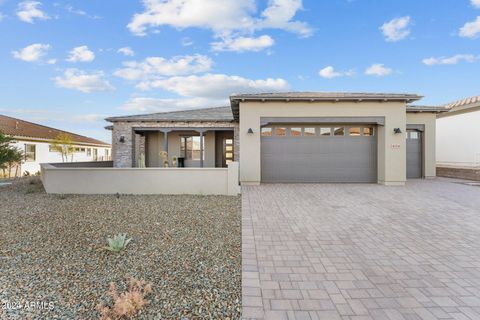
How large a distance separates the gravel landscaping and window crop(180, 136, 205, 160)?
8.39 m

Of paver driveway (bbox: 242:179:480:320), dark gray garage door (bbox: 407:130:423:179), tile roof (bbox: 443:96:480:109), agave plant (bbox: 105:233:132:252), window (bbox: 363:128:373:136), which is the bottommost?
paver driveway (bbox: 242:179:480:320)

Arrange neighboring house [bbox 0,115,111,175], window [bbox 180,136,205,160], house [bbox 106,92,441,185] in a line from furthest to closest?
1. neighboring house [bbox 0,115,111,175]
2. window [bbox 180,136,205,160]
3. house [bbox 106,92,441,185]

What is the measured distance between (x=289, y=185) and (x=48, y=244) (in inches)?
324

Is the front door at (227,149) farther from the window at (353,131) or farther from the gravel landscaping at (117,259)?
the gravel landscaping at (117,259)

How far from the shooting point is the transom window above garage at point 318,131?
10.6 meters

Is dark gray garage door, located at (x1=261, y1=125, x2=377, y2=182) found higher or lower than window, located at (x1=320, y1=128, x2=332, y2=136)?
lower

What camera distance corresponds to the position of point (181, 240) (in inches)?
165

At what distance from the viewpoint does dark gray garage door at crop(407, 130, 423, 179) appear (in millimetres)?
12359

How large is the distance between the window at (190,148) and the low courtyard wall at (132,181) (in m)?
6.48

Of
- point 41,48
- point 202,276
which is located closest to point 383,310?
point 202,276

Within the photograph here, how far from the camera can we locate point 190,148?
14852 mm

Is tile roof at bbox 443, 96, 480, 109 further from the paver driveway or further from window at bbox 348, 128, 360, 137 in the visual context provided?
the paver driveway

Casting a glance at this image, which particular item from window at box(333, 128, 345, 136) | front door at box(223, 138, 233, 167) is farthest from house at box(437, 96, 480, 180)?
front door at box(223, 138, 233, 167)

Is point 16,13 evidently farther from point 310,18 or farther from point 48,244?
point 310,18
